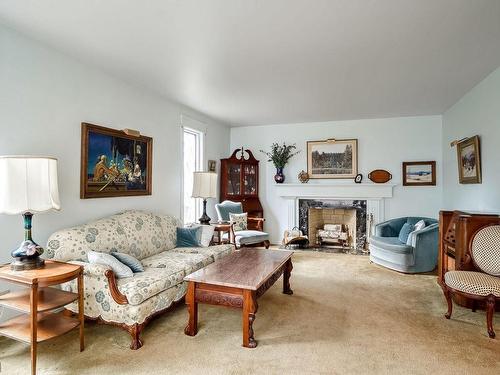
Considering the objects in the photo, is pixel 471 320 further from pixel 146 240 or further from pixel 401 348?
pixel 146 240

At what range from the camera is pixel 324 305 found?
326cm

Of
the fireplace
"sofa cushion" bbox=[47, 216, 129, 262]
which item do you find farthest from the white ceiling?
the fireplace

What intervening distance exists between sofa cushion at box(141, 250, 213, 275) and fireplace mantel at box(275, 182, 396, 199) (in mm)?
3157

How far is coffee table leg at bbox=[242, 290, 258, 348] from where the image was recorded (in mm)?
2404

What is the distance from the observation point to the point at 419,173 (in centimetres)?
570

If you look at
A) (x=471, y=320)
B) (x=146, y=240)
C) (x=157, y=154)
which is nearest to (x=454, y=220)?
(x=471, y=320)

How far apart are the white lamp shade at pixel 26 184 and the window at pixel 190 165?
2920 mm

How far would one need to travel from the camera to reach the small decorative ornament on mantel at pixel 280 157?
6.38 metres

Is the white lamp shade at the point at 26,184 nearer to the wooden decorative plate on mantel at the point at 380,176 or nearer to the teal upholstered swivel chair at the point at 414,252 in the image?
the teal upholstered swivel chair at the point at 414,252

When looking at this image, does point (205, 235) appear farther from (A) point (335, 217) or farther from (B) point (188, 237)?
(A) point (335, 217)

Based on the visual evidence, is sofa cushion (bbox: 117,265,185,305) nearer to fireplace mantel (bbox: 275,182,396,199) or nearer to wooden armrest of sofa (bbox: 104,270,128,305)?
wooden armrest of sofa (bbox: 104,270,128,305)

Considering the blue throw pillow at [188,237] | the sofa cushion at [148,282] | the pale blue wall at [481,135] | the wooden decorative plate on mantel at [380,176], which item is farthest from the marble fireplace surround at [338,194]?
the sofa cushion at [148,282]

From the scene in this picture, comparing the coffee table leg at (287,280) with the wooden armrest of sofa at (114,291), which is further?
the coffee table leg at (287,280)

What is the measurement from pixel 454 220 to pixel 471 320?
3.42 feet
